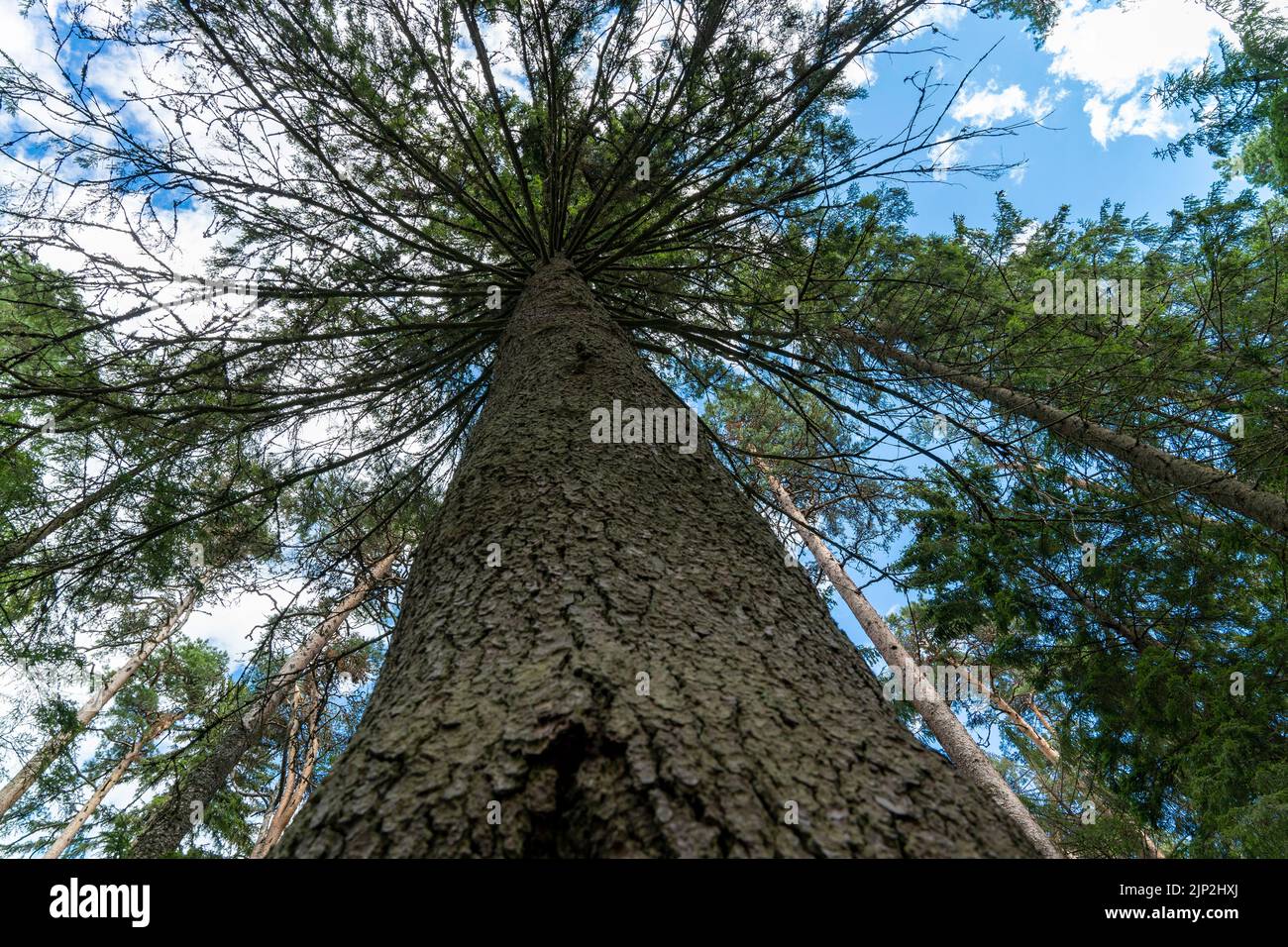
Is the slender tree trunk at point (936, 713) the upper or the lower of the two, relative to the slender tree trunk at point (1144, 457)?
lower

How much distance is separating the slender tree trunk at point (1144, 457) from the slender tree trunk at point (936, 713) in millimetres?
1697

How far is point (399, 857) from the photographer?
70cm

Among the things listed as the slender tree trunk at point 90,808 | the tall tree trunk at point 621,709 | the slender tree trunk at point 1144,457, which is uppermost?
the slender tree trunk at point 1144,457

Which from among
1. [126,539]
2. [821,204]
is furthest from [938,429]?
[126,539]

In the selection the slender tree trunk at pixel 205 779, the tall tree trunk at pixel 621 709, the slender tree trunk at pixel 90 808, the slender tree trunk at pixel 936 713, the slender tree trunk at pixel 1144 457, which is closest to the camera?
the tall tree trunk at pixel 621 709

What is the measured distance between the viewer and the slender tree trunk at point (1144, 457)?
12.0ft

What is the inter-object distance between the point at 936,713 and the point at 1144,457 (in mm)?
3764

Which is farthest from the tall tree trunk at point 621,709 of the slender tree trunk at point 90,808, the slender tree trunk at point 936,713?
the slender tree trunk at point 90,808

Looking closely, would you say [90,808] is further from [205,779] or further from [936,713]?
[936,713]

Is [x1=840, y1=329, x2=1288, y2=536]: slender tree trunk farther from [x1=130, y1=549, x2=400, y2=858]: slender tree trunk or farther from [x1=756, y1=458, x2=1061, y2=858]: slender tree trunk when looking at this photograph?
[x1=130, y1=549, x2=400, y2=858]: slender tree trunk

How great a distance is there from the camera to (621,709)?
88 centimetres

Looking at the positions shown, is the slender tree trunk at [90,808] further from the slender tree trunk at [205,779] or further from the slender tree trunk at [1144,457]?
the slender tree trunk at [1144,457]

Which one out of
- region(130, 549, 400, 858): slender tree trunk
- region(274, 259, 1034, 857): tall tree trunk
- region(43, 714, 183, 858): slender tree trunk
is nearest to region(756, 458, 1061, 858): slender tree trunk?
region(274, 259, 1034, 857): tall tree trunk

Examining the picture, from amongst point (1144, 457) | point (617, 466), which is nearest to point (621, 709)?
point (617, 466)
